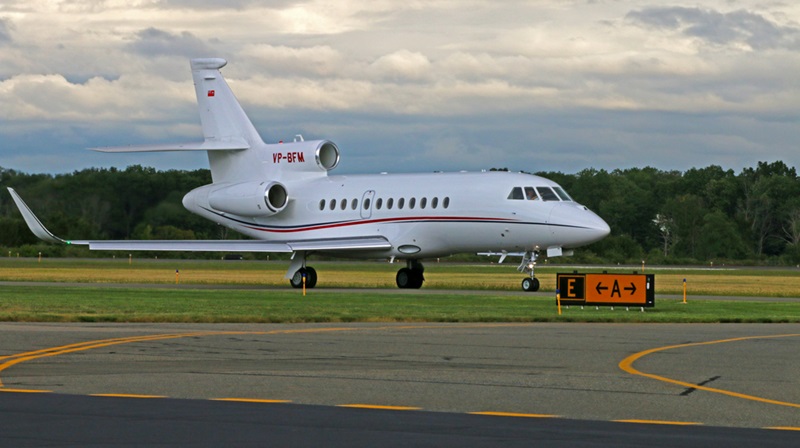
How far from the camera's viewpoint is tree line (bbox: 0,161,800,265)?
240ft

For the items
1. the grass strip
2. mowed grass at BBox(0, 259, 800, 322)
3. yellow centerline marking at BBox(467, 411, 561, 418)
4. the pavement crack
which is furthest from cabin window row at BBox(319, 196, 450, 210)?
yellow centerline marking at BBox(467, 411, 561, 418)

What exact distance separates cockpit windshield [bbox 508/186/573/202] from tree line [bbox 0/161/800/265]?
30.7 m

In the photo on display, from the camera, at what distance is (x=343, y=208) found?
47.8 meters

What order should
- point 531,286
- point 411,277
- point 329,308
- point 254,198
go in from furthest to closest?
point 254,198, point 411,277, point 531,286, point 329,308

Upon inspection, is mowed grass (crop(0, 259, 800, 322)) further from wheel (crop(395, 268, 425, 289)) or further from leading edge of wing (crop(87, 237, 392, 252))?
leading edge of wing (crop(87, 237, 392, 252))

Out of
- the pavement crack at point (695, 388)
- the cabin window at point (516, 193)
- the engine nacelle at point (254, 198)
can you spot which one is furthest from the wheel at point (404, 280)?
the pavement crack at point (695, 388)

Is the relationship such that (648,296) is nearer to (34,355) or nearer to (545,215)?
(545,215)

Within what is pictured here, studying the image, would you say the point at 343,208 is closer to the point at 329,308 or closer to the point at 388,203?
the point at 388,203

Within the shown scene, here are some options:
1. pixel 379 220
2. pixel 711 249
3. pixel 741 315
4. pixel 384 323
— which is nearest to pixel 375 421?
pixel 384 323

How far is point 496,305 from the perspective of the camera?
1308 inches

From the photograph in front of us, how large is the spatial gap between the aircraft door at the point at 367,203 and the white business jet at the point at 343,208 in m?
0.05

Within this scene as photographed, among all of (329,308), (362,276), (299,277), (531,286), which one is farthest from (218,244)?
(329,308)

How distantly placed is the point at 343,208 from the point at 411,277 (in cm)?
373

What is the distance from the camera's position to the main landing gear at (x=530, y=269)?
42031mm
